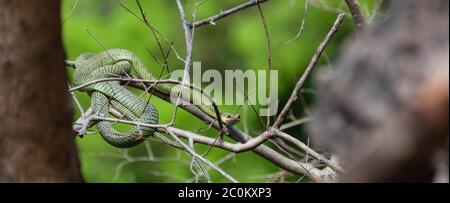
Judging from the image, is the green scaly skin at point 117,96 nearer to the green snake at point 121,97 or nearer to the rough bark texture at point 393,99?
the green snake at point 121,97

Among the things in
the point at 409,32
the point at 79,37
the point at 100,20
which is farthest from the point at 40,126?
the point at 100,20

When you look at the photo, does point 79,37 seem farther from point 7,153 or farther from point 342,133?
point 342,133

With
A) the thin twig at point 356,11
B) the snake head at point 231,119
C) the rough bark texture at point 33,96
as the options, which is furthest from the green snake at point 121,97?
the rough bark texture at point 33,96

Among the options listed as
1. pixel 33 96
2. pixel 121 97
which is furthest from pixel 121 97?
pixel 33 96

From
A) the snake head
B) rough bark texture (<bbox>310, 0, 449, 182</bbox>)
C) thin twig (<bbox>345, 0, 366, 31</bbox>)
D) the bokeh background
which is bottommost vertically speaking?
rough bark texture (<bbox>310, 0, 449, 182</bbox>)

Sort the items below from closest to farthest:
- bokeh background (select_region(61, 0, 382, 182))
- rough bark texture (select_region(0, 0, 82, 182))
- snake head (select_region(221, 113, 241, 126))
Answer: rough bark texture (select_region(0, 0, 82, 182)), snake head (select_region(221, 113, 241, 126)), bokeh background (select_region(61, 0, 382, 182))

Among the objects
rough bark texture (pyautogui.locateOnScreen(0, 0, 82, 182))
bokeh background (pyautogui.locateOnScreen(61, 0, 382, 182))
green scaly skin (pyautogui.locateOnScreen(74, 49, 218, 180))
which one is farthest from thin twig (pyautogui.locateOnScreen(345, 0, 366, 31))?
bokeh background (pyautogui.locateOnScreen(61, 0, 382, 182))

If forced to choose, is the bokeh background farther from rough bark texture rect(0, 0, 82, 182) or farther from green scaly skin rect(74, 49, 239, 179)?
rough bark texture rect(0, 0, 82, 182)

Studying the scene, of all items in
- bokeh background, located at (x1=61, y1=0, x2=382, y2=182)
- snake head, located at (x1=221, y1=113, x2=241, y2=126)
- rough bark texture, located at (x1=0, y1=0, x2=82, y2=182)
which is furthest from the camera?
bokeh background, located at (x1=61, y1=0, x2=382, y2=182)

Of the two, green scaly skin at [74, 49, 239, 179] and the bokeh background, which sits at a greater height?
the bokeh background
